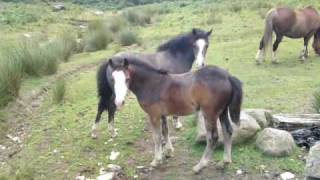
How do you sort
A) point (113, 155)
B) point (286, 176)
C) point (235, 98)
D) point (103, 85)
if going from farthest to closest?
point (103, 85) < point (113, 155) < point (286, 176) < point (235, 98)

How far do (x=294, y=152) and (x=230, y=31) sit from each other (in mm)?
12807

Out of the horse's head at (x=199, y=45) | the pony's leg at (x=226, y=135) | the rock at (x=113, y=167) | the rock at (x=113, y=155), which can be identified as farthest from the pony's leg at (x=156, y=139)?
the horse's head at (x=199, y=45)

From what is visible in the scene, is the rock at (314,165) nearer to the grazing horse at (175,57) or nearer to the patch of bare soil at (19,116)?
the grazing horse at (175,57)

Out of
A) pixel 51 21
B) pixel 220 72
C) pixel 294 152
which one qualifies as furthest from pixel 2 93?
pixel 51 21

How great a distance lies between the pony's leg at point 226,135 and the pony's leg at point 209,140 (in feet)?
0.59

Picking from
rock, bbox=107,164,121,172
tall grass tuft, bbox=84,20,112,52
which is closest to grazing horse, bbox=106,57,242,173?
rock, bbox=107,164,121,172

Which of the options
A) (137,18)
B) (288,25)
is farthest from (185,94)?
(137,18)

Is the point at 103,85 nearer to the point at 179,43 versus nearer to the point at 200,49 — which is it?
the point at 179,43

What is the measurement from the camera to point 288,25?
14070 millimetres

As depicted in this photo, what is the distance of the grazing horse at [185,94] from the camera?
6492mm

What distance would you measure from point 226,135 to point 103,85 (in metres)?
2.57

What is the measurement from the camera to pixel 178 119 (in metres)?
8.75

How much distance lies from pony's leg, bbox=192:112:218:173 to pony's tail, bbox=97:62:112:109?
7.78ft

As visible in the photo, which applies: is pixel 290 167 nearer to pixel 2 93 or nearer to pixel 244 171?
pixel 244 171
